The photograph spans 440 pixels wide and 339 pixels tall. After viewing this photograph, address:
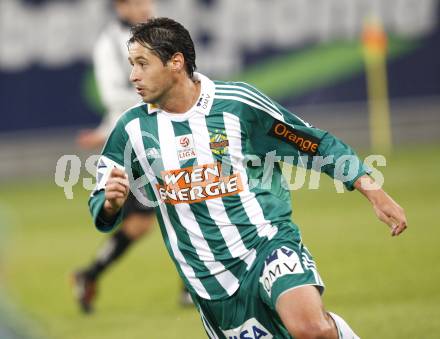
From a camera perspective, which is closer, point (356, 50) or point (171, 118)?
point (171, 118)

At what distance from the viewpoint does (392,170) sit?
53.7 feet

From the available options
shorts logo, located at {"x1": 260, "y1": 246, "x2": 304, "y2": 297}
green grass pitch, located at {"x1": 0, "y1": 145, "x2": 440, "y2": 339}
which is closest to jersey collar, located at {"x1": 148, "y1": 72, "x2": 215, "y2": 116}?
shorts logo, located at {"x1": 260, "y1": 246, "x2": 304, "y2": 297}

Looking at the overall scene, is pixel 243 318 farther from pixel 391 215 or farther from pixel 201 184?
pixel 391 215

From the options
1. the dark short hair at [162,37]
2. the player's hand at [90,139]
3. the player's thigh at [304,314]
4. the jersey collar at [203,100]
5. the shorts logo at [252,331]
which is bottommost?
the shorts logo at [252,331]

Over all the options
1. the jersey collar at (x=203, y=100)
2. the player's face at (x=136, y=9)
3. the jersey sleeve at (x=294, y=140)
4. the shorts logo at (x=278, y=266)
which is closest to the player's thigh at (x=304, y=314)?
the shorts logo at (x=278, y=266)

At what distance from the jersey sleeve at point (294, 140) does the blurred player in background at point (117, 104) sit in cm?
350

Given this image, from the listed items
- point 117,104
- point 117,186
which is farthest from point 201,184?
point 117,104

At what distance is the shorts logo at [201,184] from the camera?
5051 mm

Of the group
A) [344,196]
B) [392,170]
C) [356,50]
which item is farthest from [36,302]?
[356,50]

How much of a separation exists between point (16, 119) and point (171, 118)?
14.5m

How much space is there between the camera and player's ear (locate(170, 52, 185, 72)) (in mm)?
5109

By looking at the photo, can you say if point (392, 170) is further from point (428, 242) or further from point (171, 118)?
point (171, 118)

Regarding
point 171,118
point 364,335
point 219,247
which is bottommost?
point 364,335

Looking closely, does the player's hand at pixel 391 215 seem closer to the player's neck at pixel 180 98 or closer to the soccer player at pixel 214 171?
the soccer player at pixel 214 171
